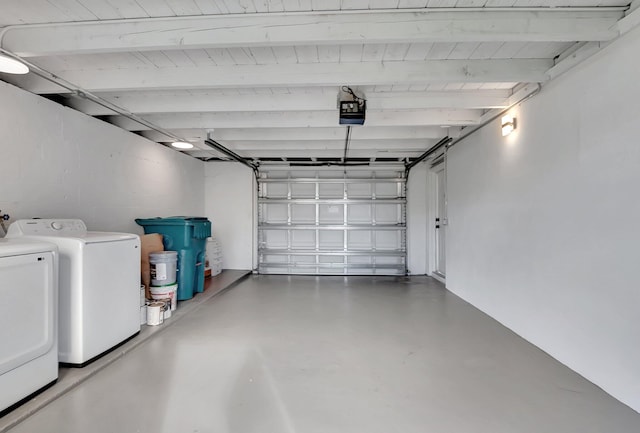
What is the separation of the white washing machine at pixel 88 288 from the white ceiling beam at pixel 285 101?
149 cm

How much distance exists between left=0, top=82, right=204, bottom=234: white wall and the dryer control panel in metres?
0.29

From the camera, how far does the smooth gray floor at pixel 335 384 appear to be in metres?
1.82

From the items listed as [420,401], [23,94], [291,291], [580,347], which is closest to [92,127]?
[23,94]

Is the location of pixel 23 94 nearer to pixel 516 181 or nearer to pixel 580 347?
pixel 516 181

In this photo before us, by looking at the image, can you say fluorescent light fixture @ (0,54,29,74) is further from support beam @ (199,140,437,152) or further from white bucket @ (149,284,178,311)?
support beam @ (199,140,437,152)

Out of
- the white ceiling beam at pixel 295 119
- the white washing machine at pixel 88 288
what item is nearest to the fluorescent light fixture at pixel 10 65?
the white washing machine at pixel 88 288

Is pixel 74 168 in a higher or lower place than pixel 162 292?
higher

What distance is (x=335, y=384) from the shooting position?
2.25 m

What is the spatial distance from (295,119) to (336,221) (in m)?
3.17

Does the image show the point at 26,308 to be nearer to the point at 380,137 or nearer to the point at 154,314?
the point at 154,314

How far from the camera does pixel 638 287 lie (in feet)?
6.24

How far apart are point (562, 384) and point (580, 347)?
0.35 m

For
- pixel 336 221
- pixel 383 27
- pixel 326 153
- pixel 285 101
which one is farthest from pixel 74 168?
pixel 336 221

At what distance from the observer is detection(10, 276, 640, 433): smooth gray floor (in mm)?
1818
